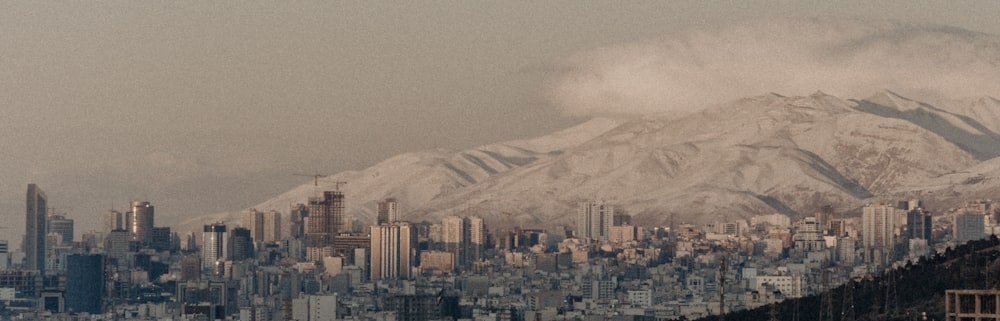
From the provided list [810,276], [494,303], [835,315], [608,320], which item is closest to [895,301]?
[835,315]

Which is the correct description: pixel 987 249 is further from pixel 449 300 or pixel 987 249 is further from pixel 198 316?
pixel 198 316

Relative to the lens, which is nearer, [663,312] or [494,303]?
[663,312]

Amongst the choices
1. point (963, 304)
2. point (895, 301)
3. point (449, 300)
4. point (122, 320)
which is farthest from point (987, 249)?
point (122, 320)

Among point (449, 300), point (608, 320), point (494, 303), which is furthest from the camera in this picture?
point (494, 303)

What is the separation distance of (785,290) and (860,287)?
75914 millimetres

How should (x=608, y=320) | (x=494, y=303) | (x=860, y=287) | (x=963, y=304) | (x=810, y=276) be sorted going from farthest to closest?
(x=810, y=276) < (x=494, y=303) < (x=608, y=320) < (x=860, y=287) < (x=963, y=304)

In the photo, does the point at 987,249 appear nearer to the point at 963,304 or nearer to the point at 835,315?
the point at 835,315

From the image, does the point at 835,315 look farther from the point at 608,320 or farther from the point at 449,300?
the point at 449,300

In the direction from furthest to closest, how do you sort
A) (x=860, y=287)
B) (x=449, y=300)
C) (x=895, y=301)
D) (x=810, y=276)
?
(x=810, y=276) < (x=449, y=300) < (x=860, y=287) < (x=895, y=301)

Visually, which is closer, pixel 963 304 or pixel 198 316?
pixel 963 304

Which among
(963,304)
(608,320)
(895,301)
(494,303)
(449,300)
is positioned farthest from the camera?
(494,303)

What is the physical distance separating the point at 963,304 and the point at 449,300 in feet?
380

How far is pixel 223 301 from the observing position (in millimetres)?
196500

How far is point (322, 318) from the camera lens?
559 feet
